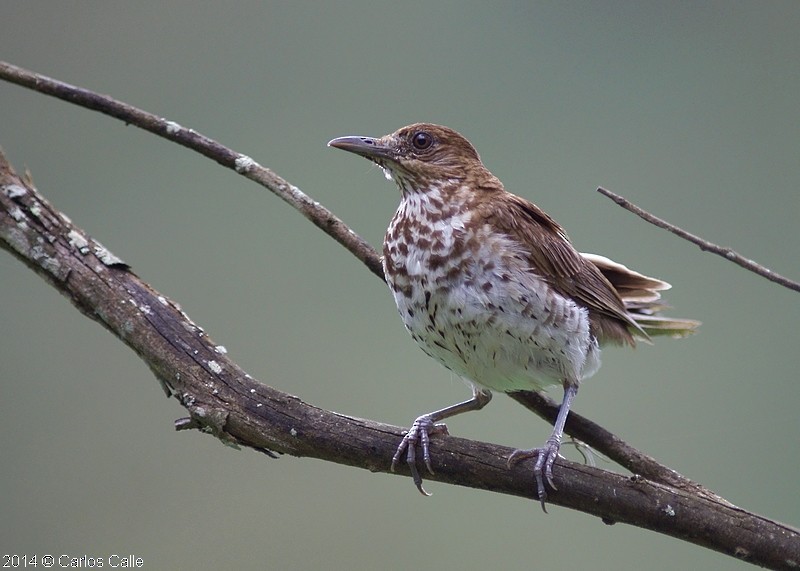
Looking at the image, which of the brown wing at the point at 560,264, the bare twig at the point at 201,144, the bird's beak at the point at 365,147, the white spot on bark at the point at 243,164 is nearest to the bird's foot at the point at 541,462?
the bare twig at the point at 201,144

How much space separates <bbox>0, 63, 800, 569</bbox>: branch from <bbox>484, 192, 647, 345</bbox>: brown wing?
398 millimetres

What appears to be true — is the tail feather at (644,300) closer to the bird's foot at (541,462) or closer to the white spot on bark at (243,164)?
the bird's foot at (541,462)

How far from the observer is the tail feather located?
351 centimetres

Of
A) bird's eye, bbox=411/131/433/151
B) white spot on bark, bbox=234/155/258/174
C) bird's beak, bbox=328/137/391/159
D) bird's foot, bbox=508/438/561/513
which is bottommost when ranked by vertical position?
bird's foot, bbox=508/438/561/513

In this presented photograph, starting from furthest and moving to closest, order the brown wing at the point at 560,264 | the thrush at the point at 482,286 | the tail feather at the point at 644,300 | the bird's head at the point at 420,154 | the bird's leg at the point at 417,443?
the tail feather at the point at 644,300 → the bird's head at the point at 420,154 → the brown wing at the point at 560,264 → the thrush at the point at 482,286 → the bird's leg at the point at 417,443

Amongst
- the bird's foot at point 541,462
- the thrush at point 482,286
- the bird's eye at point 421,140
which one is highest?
the bird's eye at point 421,140

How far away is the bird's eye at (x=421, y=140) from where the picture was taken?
3.26m

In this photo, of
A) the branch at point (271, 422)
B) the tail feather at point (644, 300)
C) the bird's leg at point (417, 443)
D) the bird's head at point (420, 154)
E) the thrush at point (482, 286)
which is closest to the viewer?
the branch at point (271, 422)

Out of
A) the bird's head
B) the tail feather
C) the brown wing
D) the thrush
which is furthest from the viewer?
the tail feather

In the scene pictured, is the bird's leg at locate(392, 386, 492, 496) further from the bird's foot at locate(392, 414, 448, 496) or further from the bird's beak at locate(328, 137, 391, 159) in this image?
the bird's beak at locate(328, 137, 391, 159)

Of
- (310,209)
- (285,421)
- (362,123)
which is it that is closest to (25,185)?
(310,209)

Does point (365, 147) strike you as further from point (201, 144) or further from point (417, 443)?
point (417, 443)

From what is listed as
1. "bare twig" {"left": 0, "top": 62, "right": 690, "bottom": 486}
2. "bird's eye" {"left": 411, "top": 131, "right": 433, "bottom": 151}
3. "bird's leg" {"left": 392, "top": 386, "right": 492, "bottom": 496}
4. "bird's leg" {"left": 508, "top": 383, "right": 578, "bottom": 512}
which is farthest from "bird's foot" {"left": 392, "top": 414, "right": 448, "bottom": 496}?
"bird's eye" {"left": 411, "top": 131, "right": 433, "bottom": 151}

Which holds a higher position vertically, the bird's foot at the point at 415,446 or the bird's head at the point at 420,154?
the bird's head at the point at 420,154
